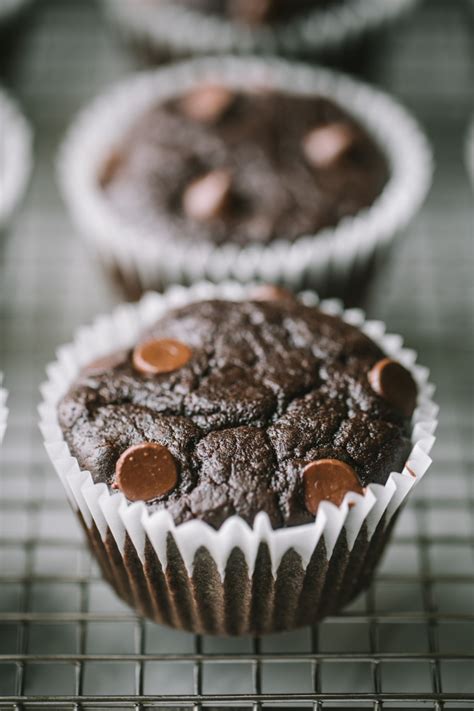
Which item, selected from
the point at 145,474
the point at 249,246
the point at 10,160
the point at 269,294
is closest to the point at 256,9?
the point at 10,160

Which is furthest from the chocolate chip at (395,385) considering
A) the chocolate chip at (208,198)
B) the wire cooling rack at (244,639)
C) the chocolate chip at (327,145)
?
the chocolate chip at (327,145)

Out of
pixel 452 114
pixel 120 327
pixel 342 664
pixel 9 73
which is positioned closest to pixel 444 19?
pixel 452 114

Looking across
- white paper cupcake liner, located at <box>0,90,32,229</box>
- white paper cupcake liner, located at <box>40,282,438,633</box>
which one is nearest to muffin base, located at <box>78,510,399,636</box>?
white paper cupcake liner, located at <box>40,282,438,633</box>

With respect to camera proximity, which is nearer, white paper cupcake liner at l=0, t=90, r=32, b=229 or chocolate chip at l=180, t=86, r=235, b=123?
white paper cupcake liner at l=0, t=90, r=32, b=229

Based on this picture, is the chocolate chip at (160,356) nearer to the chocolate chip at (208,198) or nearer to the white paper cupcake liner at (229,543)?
the white paper cupcake liner at (229,543)

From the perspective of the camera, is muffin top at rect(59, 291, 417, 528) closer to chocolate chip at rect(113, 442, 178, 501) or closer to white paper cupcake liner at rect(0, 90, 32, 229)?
chocolate chip at rect(113, 442, 178, 501)

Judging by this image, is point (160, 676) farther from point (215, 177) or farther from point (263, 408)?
point (215, 177)
